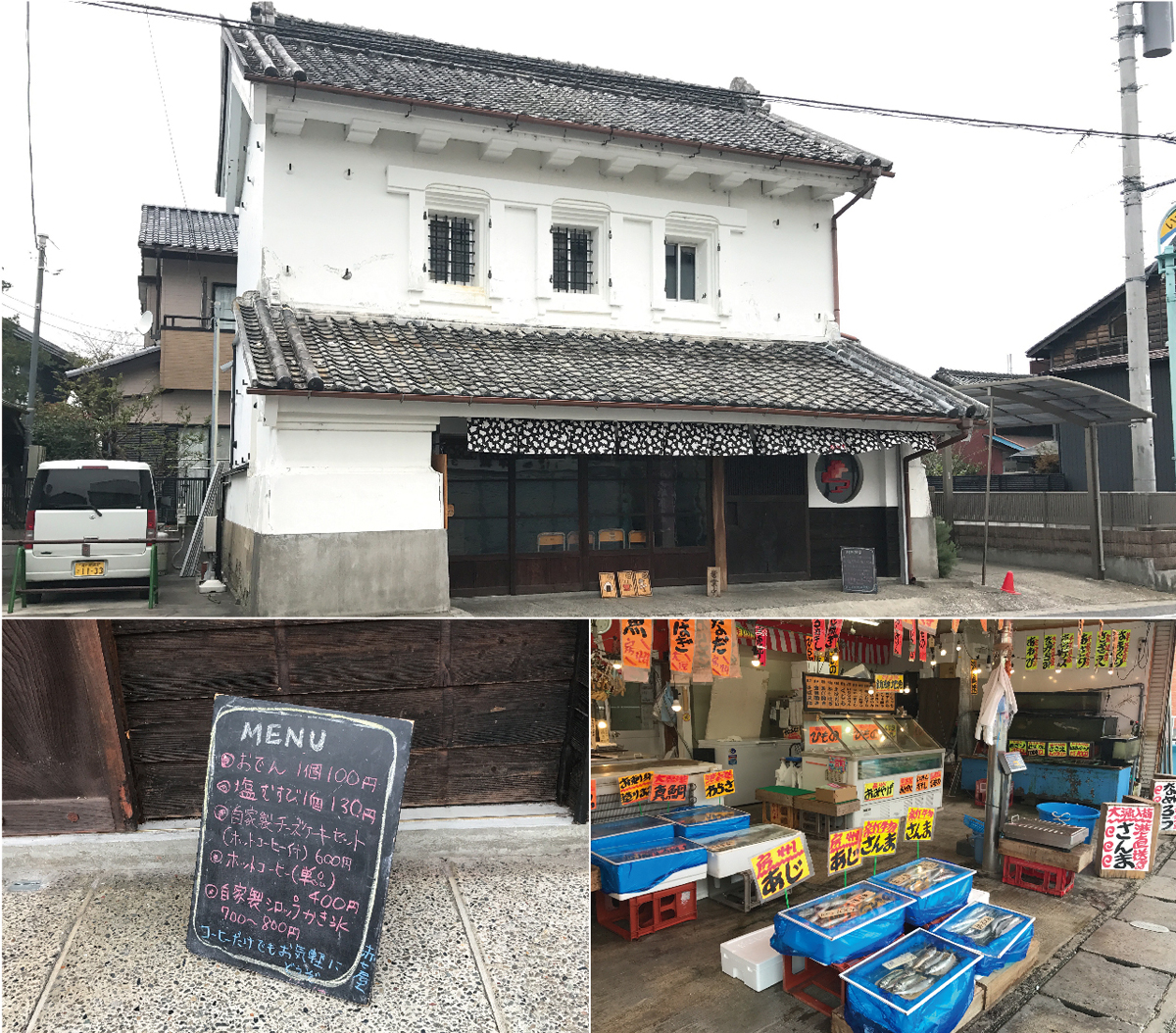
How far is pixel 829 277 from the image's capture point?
13641mm

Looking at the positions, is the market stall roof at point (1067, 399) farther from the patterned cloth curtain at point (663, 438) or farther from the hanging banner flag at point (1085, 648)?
the hanging banner flag at point (1085, 648)

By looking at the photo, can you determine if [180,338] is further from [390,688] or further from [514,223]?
[390,688]

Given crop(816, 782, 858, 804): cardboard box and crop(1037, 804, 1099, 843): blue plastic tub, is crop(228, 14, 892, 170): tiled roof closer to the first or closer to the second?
crop(816, 782, 858, 804): cardboard box

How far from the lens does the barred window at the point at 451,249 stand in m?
11.8

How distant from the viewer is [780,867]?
19.7 feet

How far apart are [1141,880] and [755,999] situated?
16.2ft

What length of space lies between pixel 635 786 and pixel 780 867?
1.26m

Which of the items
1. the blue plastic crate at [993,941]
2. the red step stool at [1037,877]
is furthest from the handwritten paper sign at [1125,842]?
the blue plastic crate at [993,941]

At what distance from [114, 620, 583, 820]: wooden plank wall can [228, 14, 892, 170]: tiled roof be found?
A: 8.92 metres

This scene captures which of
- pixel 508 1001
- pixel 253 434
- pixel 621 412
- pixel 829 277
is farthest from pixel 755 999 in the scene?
pixel 829 277

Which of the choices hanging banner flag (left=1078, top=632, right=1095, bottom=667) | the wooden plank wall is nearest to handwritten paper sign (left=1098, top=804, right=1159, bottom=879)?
hanging banner flag (left=1078, top=632, right=1095, bottom=667)

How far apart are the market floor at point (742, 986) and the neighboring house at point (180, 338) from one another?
14.2m

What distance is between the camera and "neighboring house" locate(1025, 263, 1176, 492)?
1684 cm

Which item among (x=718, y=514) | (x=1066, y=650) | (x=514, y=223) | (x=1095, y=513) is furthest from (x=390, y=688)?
(x=1095, y=513)
